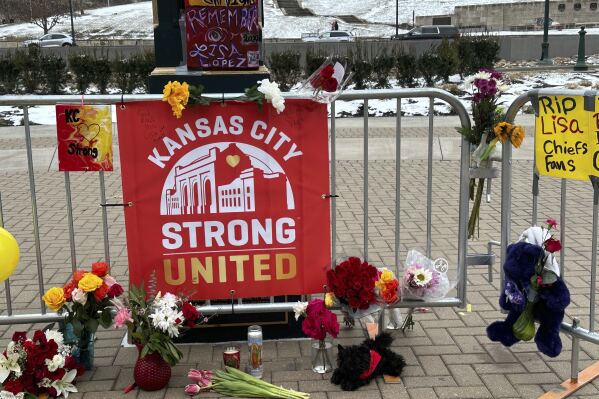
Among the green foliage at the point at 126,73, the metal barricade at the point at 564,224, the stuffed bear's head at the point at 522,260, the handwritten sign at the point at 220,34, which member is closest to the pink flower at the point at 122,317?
the handwritten sign at the point at 220,34

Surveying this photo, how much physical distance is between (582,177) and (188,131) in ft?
7.37

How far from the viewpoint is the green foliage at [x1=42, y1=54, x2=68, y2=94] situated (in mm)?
17891

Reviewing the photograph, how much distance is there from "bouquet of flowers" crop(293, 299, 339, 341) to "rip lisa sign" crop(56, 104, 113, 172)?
4.84ft

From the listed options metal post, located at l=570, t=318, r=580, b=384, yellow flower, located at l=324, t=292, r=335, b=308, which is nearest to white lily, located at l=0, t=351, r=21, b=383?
yellow flower, located at l=324, t=292, r=335, b=308

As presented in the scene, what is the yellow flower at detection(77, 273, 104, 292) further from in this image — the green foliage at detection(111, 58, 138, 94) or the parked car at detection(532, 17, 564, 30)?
the parked car at detection(532, 17, 564, 30)

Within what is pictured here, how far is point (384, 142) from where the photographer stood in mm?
11383

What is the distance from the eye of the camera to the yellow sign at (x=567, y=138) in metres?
3.57

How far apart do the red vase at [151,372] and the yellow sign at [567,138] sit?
2.48 metres

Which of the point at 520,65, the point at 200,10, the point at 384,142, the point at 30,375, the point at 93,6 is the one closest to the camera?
the point at 30,375

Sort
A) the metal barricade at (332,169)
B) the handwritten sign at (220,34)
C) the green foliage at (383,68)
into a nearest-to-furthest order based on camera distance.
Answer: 1. the metal barricade at (332,169)
2. the handwritten sign at (220,34)
3. the green foliage at (383,68)

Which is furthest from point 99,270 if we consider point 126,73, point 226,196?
point 126,73

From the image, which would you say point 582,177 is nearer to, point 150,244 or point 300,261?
point 300,261

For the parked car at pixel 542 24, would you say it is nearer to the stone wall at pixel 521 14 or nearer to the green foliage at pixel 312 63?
the stone wall at pixel 521 14

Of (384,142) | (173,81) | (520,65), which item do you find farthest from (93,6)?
(173,81)
